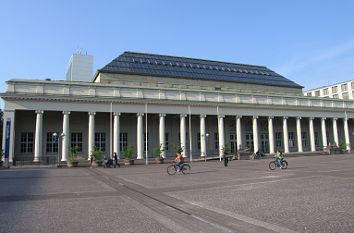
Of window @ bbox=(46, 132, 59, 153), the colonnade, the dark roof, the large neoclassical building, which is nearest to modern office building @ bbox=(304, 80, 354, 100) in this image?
the large neoclassical building

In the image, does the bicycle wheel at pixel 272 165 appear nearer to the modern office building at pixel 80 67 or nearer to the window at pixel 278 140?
the window at pixel 278 140

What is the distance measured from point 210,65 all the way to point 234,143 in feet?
61.3

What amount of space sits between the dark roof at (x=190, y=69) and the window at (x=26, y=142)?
48.5ft

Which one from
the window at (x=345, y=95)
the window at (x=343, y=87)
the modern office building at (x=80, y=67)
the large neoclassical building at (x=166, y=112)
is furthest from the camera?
the modern office building at (x=80, y=67)

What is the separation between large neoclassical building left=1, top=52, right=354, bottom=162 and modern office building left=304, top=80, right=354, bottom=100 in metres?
37.7

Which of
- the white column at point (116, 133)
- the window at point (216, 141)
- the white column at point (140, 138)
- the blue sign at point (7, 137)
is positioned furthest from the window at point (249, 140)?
the blue sign at point (7, 137)

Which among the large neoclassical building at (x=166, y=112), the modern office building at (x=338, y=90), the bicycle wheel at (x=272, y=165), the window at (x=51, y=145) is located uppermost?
the modern office building at (x=338, y=90)

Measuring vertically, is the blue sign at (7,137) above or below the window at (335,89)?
below

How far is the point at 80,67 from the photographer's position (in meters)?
125

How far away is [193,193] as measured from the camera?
11.8 metres

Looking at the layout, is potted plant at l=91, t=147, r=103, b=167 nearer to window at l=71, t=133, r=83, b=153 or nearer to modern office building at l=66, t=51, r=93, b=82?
window at l=71, t=133, r=83, b=153

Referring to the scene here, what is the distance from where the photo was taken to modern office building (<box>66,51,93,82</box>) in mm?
120188

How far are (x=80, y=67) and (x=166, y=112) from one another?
88287 mm

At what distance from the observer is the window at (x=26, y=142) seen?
43969 millimetres
